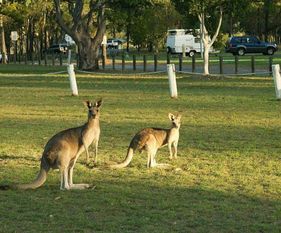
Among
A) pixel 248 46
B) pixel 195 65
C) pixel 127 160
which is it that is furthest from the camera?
pixel 248 46

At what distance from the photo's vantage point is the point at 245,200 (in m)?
8.81

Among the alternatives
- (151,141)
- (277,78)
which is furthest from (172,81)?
(151,141)

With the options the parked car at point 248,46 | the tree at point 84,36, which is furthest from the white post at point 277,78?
the parked car at point 248,46

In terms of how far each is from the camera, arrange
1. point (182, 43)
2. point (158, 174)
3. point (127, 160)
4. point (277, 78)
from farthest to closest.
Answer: point (182, 43)
point (277, 78)
point (127, 160)
point (158, 174)

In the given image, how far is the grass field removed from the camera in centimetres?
787

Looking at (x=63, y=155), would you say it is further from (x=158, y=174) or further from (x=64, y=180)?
→ (x=158, y=174)

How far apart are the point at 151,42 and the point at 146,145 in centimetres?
8286

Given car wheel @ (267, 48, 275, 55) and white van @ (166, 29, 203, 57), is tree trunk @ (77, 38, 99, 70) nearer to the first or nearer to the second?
white van @ (166, 29, 203, 57)

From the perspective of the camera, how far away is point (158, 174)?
10.6 meters

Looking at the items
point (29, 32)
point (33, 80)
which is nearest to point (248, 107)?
point (33, 80)

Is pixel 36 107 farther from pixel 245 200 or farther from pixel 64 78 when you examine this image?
pixel 64 78

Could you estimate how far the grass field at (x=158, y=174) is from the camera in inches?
310

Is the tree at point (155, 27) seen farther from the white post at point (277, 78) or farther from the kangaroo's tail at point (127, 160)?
the kangaroo's tail at point (127, 160)

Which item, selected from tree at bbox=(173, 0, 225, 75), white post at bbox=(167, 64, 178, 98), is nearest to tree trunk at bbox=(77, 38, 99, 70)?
tree at bbox=(173, 0, 225, 75)
